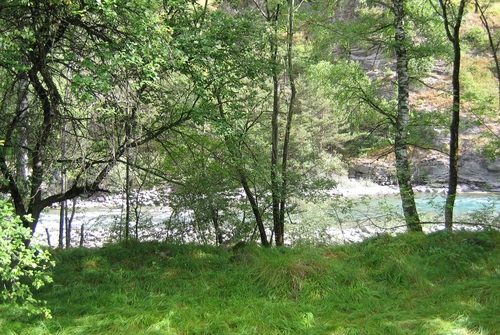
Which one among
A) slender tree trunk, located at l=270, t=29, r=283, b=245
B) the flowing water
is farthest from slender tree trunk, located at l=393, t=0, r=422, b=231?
slender tree trunk, located at l=270, t=29, r=283, b=245

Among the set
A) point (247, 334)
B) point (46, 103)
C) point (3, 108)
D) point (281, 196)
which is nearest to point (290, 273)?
point (247, 334)

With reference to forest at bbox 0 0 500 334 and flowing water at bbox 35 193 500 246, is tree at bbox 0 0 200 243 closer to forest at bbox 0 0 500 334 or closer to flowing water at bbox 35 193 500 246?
forest at bbox 0 0 500 334

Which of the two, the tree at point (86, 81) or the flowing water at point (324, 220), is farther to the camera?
the flowing water at point (324, 220)

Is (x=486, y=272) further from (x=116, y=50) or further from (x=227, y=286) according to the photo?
(x=116, y=50)

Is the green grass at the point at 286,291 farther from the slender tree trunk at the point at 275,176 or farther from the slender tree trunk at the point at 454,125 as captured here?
the slender tree trunk at the point at 275,176

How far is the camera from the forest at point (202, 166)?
3.43 metres

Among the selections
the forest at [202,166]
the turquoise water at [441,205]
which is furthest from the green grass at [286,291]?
the turquoise water at [441,205]

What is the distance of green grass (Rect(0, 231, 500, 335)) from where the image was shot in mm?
3430

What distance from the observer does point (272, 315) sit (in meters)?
3.69

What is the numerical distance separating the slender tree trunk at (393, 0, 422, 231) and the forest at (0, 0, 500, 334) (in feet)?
0.08

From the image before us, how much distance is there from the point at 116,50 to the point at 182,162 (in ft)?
9.67

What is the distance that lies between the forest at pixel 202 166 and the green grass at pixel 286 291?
2 cm

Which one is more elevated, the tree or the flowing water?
the tree

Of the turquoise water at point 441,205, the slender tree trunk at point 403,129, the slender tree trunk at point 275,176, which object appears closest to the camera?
the turquoise water at point 441,205
